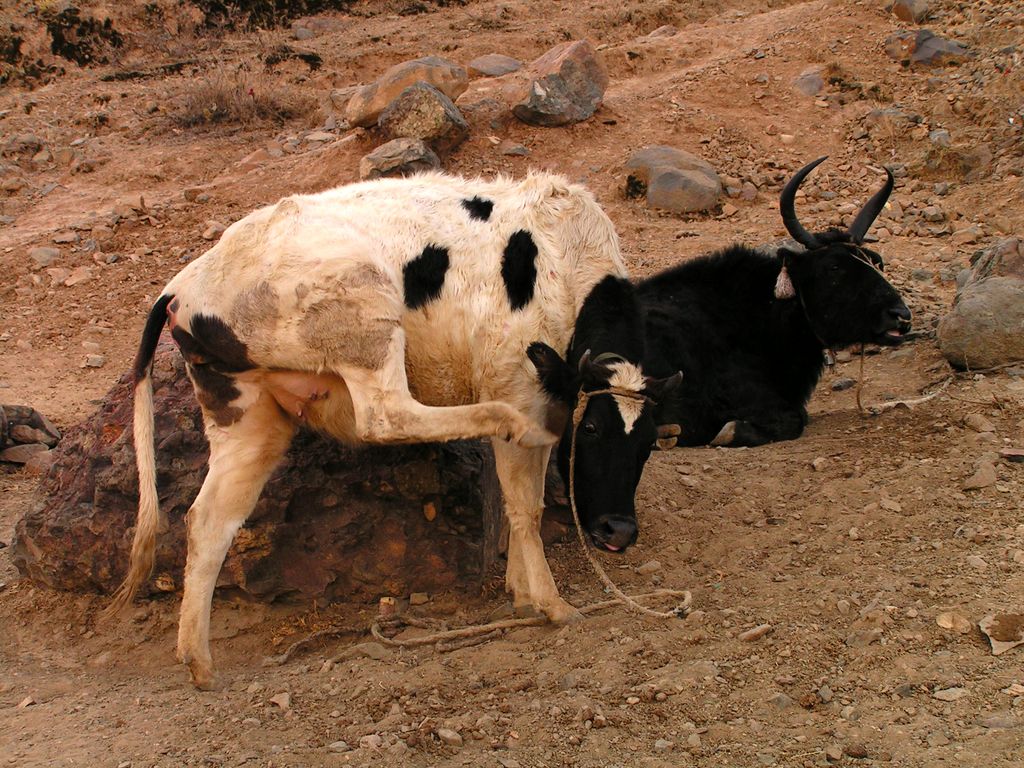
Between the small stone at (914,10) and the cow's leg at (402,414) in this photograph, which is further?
the small stone at (914,10)

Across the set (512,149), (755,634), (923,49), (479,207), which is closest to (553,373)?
(479,207)

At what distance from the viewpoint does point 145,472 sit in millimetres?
4586

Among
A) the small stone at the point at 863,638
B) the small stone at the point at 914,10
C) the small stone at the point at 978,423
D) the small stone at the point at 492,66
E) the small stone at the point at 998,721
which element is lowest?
the small stone at the point at 978,423

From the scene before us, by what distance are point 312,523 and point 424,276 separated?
4.64 feet

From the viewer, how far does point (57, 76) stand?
53.5 ft

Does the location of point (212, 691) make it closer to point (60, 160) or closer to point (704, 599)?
point (704, 599)

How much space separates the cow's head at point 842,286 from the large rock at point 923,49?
20.1 ft

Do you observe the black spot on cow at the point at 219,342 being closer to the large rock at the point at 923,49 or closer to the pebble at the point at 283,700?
the pebble at the point at 283,700

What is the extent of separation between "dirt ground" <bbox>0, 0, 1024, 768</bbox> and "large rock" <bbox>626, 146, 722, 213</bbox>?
19 centimetres

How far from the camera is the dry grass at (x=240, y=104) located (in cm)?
1384

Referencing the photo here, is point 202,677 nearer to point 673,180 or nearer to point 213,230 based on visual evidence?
point 213,230

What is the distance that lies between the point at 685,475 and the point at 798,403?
1730 mm

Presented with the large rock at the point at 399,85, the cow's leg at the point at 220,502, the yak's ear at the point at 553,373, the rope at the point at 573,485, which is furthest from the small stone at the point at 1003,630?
the large rock at the point at 399,85

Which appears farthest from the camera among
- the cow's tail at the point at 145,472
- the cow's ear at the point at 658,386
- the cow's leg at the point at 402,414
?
the cow's tail at the point at 145,472
